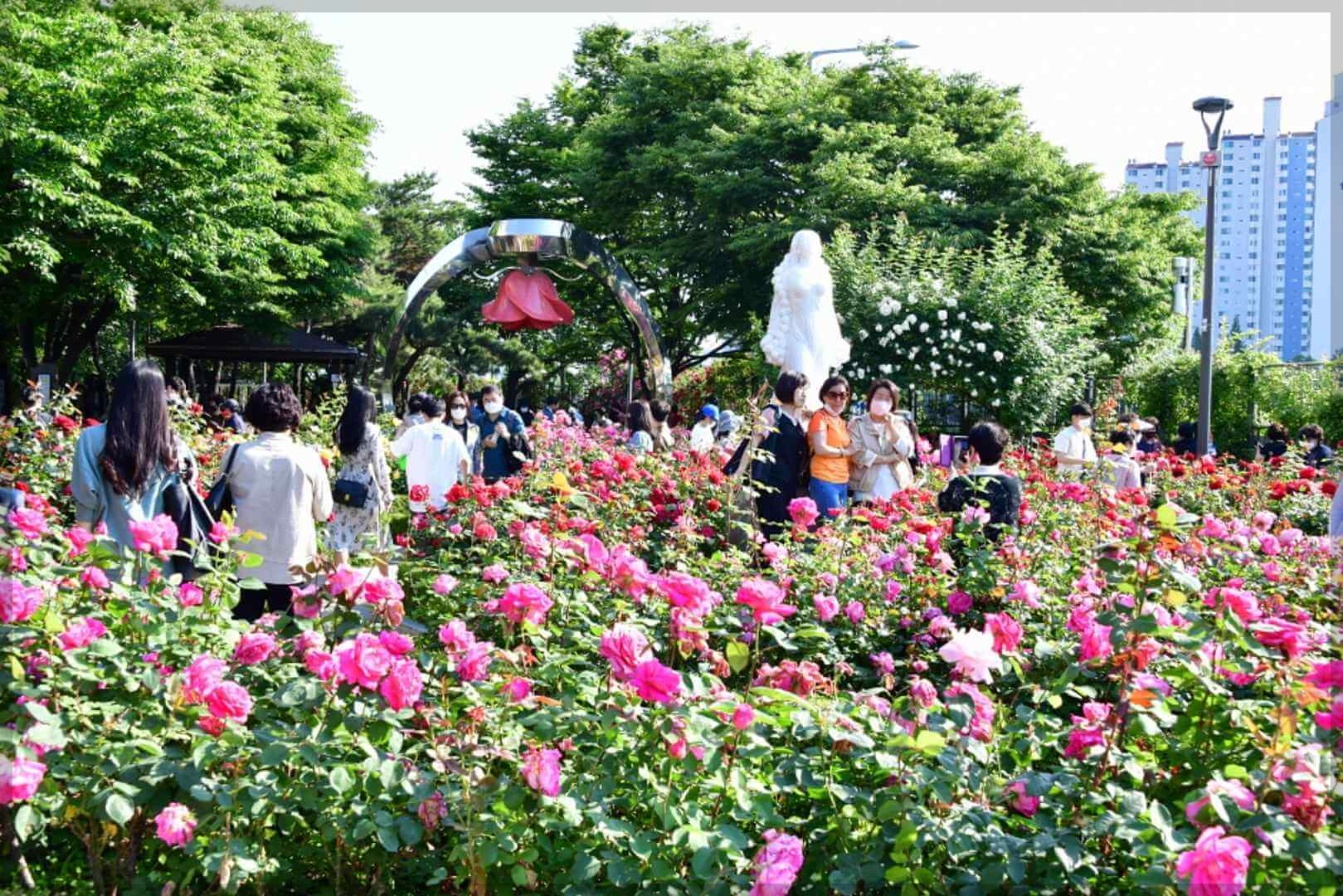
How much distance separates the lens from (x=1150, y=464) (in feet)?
32.8

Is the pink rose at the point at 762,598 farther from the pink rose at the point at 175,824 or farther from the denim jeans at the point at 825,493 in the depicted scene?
the denim jeans at the point at 825,493

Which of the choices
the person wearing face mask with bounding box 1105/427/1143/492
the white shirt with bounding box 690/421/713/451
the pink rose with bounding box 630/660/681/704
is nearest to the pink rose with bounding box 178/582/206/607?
the pink rose with bounding box 630/660/681/704

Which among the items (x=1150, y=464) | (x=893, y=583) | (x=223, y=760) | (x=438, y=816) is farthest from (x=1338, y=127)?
(x=1150, y=464)

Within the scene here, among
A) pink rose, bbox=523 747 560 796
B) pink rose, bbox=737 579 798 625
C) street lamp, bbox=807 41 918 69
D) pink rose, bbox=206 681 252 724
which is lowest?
pink rose, bbox=523 747 560 796

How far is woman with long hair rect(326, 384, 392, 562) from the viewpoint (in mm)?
6020

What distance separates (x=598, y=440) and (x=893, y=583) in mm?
7746

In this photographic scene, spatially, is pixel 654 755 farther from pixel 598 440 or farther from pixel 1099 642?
pixel 598 440

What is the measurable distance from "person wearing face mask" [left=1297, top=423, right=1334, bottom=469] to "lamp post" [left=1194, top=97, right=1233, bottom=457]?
288 cm

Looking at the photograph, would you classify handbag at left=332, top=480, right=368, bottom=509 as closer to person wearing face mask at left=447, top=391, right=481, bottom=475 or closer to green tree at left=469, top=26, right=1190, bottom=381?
person wearing face mask at left=447, top=391, right=481, bottom=475

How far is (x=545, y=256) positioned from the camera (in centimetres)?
1570

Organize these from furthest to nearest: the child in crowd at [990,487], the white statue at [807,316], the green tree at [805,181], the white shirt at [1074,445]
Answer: the green tree at [805,181], the white statue at [807,316], the white shirt at [1074,445], the child in crowd at [990,487]

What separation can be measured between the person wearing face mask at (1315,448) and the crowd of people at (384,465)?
3277 millimetres

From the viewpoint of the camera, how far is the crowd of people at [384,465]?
450 cm

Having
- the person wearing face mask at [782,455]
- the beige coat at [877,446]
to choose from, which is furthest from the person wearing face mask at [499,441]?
the beige coat at [877,446]
